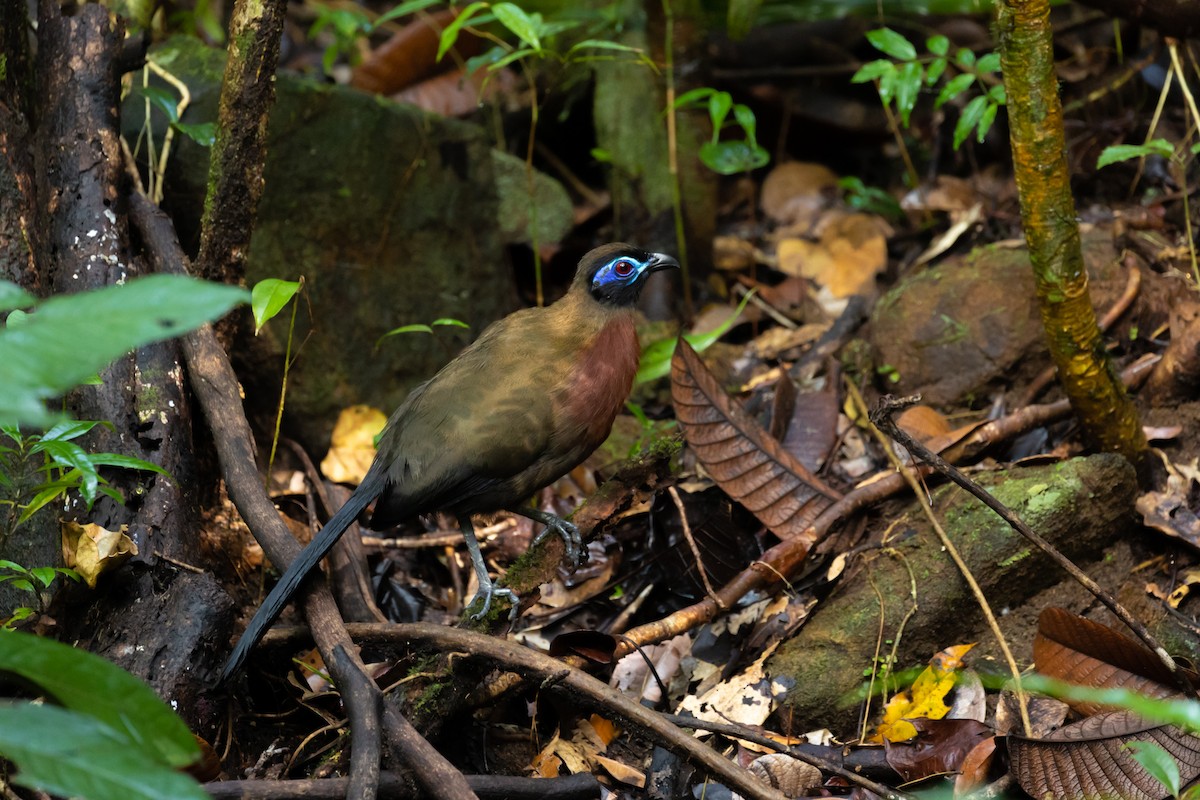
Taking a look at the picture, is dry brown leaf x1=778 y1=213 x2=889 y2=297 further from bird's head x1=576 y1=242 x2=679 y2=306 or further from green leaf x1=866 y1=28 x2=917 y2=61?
bird's head x1=576 y1=242 x2=679 y2=306

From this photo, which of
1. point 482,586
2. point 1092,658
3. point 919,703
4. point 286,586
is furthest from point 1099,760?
point 286,586

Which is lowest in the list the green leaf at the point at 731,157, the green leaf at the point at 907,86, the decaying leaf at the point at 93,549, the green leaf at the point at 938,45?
the decaying leaf at the point at 93,549

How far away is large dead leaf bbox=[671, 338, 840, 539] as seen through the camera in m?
3.93

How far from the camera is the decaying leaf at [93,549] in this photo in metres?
2.97

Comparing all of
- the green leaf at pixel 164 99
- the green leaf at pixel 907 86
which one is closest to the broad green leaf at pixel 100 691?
the green leaf at pixel 164 99

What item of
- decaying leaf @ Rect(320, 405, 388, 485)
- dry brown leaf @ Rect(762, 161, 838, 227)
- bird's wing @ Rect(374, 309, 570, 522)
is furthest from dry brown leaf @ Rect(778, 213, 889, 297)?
bird's wing @ Rect(374, 309, 570, 522)

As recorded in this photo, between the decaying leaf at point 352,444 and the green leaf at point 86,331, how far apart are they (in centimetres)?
337

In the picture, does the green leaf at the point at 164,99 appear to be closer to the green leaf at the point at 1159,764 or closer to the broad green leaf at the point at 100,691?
the broad green leaf at the point at 100,691

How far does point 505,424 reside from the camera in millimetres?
3617

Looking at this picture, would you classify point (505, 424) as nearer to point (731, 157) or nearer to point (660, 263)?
point (660, 263)

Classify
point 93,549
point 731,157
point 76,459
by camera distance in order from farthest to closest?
point 731,157 → point 93,549 → point 76,459

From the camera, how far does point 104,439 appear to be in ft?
11.1

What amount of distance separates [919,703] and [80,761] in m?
2.52

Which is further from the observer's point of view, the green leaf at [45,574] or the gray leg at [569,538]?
the gray leg at [569,538]
